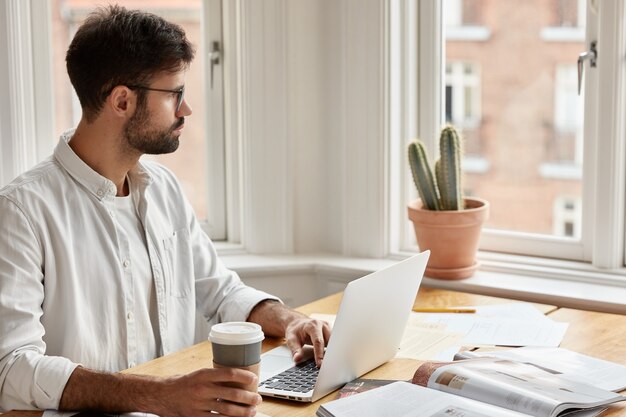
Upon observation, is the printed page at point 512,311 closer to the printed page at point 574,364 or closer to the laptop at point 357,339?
the printed page at point 574,364

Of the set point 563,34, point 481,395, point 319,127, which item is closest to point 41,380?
point 481,395

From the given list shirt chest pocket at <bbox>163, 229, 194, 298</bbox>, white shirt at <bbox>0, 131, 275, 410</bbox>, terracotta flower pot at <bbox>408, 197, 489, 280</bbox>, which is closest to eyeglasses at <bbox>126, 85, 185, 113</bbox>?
white shirt at <bbox>0, 131, 275, 410</bbox>

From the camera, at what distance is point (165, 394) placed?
156cm

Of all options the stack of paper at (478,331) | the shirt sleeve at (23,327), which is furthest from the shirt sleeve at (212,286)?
the shirt sleeve at (23,327)

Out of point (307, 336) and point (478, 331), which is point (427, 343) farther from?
point (307, 336)

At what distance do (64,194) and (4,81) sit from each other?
0.86 metres

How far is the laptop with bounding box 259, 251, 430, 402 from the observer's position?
1655mm

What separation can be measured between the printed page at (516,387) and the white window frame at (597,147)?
0.95m

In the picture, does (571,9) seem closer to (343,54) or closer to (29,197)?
(343,54)

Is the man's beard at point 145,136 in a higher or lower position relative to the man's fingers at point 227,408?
higher

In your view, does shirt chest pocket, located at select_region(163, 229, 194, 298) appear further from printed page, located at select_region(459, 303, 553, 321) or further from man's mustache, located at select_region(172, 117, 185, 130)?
printed page, located at select_region(459, 303, 553, 321)

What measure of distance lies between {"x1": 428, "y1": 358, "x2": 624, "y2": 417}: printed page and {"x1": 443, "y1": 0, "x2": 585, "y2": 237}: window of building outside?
1.11m

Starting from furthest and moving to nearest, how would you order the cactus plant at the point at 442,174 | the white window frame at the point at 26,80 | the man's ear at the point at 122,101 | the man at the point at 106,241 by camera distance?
the white window frame at the point at 26,80 → the cactus plant at the point at 442,174 → the man's ear at the point at 122,101 → the man at the point at 106,241

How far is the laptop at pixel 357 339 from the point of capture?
5.43ft
